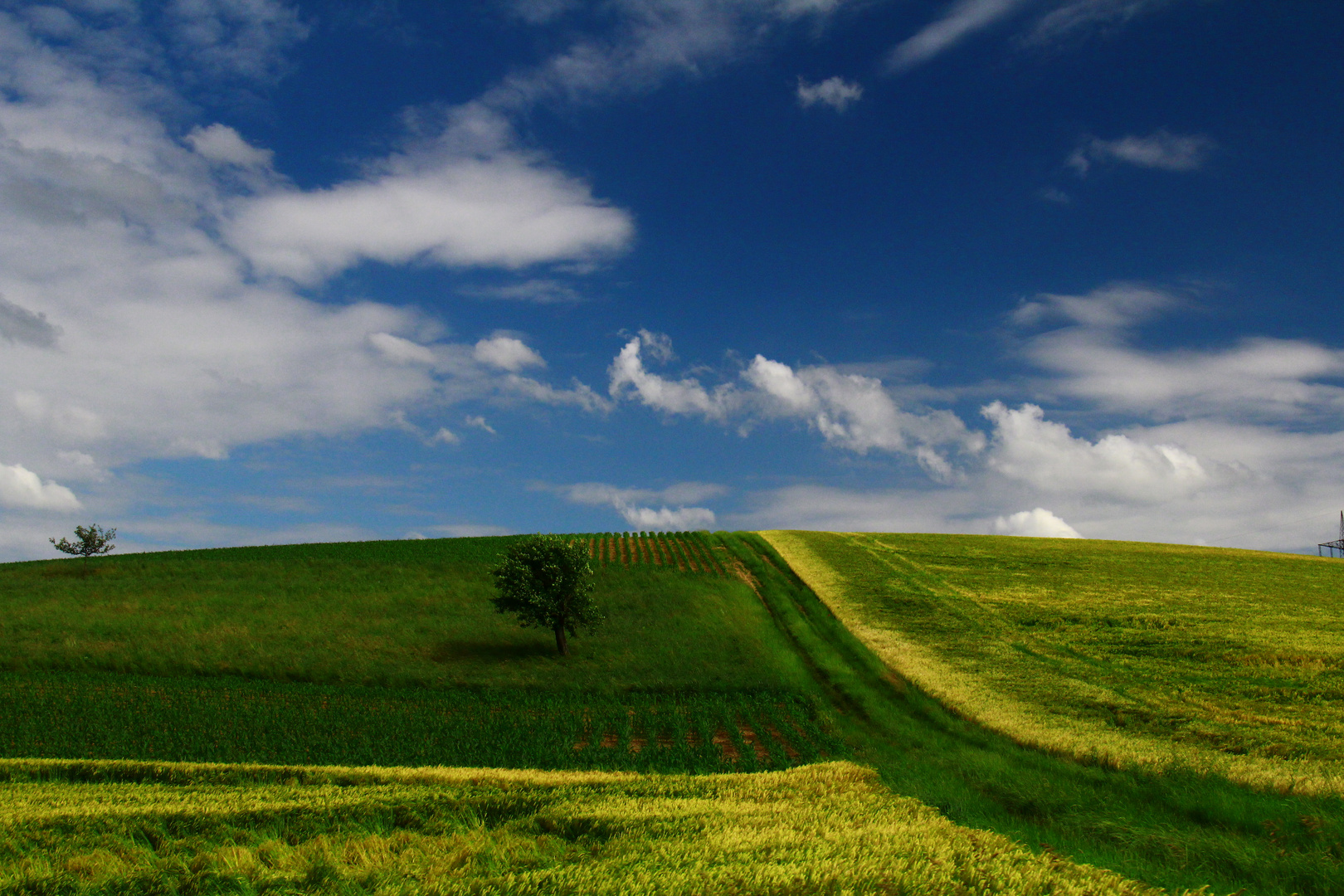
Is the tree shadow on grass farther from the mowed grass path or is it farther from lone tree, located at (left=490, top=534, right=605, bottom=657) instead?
lone tree, located at (left=490, top=534, right=605, bottom=657)

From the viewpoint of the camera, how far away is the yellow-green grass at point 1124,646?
2572cm

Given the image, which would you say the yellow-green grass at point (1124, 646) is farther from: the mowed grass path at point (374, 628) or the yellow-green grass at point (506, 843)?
the yellow-green grass at point (506, 843)

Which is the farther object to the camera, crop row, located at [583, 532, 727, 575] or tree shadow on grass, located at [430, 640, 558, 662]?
crop row, located at [583, 532, 727, 575]

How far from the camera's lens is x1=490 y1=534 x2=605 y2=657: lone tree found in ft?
135

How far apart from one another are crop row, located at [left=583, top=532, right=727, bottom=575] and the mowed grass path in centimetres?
385

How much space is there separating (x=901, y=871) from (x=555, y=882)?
368 cm

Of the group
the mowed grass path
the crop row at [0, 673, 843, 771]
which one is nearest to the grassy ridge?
the crop row at [0, 673, 843, 771]

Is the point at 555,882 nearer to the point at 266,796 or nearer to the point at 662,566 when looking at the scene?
the point at 266,796

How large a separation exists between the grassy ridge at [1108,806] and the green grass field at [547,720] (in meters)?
0.11

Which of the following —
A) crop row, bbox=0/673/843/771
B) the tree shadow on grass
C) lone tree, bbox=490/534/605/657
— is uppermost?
lone tree, bbox=490/534/605/657

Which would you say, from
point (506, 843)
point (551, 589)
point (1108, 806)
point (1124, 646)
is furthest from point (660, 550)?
point (506, 843)

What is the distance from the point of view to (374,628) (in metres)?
43.6

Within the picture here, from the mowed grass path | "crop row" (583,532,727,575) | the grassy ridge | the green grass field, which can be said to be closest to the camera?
the green grass field

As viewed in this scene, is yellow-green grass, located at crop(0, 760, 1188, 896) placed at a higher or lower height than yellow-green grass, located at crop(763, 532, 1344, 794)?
higher
